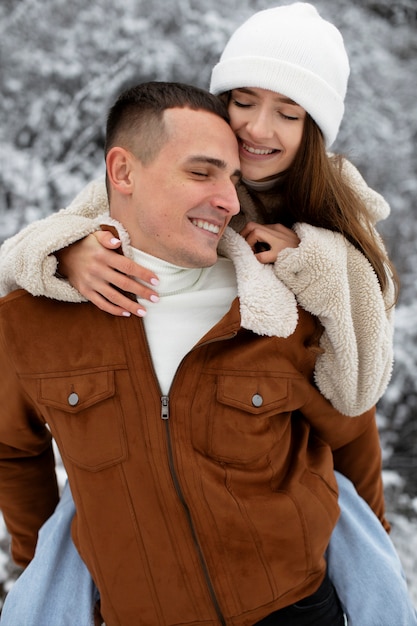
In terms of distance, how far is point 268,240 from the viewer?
1760 millimetres

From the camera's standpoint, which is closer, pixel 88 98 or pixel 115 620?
pixel 115 620

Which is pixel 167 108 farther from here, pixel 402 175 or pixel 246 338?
pixel 402 175

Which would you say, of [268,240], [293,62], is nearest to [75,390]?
[268,240]

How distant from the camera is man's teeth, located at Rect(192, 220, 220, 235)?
5.49 feet

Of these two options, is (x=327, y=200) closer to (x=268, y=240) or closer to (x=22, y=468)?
(x=268, y=240)

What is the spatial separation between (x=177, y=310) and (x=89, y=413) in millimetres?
368

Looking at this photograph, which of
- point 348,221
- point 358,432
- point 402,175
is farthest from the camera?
point 402,175

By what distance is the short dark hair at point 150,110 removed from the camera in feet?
5.53

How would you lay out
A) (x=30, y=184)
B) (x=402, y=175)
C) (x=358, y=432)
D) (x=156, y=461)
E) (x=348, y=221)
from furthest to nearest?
(x=402, y=175), (x=30, y=184), (x=358, y=432), (x=348, y=221), (x=156, y=461)

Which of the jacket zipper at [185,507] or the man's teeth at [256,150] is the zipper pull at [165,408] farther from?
the man's teeth at [256,150]

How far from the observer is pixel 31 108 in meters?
3.97

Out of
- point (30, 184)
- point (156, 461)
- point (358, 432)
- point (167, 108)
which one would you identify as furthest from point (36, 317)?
point (30, 184)

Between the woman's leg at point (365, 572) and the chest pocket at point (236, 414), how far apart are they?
0.45m

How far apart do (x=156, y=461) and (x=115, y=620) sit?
48 cm
